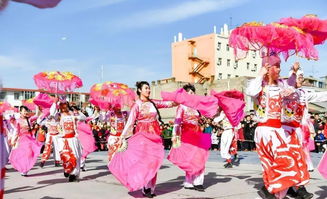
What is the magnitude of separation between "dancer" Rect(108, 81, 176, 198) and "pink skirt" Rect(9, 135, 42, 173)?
4030 millimetres

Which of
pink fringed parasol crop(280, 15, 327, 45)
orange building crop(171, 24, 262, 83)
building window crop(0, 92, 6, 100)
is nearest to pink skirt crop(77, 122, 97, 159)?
pink fringed parasol crop(280, 15, 327, 45)

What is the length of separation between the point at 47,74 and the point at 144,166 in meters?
3.74

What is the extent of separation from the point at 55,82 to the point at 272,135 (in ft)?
17.2

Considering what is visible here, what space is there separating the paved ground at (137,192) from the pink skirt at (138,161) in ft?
1.09

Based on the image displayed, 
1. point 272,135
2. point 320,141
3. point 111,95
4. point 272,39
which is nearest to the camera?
point 272,39

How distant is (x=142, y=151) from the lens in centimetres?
731

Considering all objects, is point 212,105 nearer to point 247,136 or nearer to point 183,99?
point 183,99

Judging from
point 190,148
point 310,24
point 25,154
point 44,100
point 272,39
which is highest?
point 310,24

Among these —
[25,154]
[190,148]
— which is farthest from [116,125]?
[190,148]

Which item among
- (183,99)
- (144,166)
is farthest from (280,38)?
(144,166)

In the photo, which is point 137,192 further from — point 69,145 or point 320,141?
point 320,141

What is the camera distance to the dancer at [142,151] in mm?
7141

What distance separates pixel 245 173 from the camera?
33.5 ft

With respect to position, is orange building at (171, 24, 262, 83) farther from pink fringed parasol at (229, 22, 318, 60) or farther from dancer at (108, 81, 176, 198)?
pink fringed parasol at (229, 22, 318, 60)
